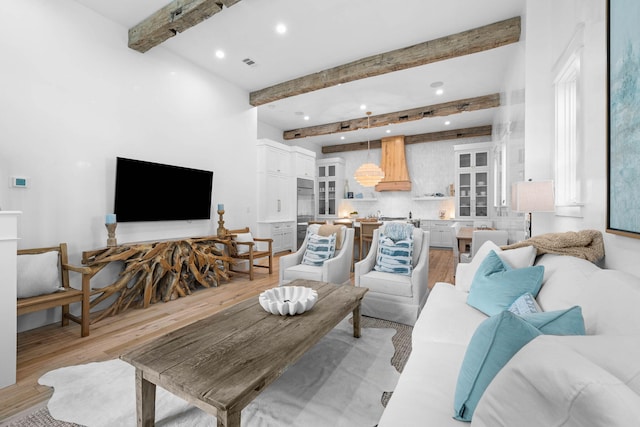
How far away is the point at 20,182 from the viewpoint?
2590 mm

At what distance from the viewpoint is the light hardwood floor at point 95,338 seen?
175 centimetres

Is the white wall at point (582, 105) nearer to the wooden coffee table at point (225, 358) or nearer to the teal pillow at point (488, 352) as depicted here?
the teal pillow at point (488, 352)

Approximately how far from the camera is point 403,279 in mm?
2783

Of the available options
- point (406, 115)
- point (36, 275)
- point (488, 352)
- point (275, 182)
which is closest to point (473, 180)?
point (406, 115)

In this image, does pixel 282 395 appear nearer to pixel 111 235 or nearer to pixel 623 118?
pixel 623 118

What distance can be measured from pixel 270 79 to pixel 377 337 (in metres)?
4.07

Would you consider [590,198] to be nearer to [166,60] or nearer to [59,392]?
[59,392]

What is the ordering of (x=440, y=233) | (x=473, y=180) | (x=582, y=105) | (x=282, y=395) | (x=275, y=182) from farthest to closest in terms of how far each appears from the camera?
1. (x=440, y=233)
2. (x=473, y=180)
3. (x=275, y=182)
4. (x=582, y=105)
5. (x=282, y=395)

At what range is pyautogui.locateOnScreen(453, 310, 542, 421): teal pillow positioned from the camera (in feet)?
2.65

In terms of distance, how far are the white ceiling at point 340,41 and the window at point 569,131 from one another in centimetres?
113

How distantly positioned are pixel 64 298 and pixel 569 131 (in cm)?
426

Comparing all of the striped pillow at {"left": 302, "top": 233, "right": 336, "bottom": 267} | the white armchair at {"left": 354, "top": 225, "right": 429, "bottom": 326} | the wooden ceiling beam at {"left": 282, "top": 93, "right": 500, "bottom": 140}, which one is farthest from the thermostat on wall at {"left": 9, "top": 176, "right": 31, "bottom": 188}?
the wooden ceiling beam at {"left": 282, "top": 93, "right": 500, "bottom": 140}

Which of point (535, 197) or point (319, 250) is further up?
point (535, 197)

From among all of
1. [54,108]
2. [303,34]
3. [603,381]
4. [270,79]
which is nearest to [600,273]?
[603,381]
